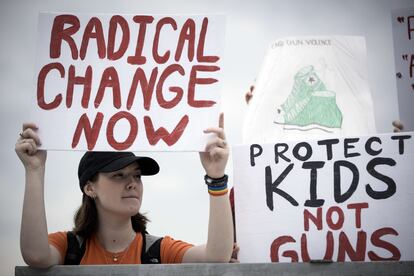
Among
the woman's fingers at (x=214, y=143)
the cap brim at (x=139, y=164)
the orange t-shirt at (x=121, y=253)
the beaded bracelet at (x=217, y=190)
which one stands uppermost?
the woman's fingers at (x=214, y=143)

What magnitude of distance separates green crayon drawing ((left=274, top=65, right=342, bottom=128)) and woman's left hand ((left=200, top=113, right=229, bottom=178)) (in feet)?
1.59

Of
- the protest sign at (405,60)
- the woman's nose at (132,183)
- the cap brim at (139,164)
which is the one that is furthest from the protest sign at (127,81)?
the protest sign at (405,60)

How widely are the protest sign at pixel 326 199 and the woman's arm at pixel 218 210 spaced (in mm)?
83

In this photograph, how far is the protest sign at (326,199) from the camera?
2.23 m

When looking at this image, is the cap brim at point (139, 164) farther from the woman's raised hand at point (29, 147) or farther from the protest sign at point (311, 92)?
the protest sign at point (311, 92)

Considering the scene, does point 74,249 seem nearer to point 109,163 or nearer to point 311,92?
point 109,163

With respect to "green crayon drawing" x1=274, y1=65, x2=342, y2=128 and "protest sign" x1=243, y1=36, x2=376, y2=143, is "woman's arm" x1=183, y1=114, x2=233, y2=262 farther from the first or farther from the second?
"green crayon drawing" x1=274, y1=65, x2=342, y2=128

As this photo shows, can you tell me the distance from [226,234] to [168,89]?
0.75m

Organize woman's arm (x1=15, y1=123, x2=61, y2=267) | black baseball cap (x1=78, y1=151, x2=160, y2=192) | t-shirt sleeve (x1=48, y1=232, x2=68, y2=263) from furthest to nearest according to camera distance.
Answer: black baseball cap (x1=78, y1=151, x2=160, y2=192) < t-shirt sleeve (x1=48, y1=232, x2=68, y2=263) < woman's arm (x1=15, y1=123, x2=61, y2=267)

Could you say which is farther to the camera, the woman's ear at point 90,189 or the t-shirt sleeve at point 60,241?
the woman's ear at point 90,189

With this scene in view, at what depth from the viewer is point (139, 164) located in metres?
2.67

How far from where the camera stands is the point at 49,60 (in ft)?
7.75

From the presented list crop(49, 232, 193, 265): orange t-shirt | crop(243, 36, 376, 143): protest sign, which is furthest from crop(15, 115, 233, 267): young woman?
crop(243, 36, 376, 143): protest sign

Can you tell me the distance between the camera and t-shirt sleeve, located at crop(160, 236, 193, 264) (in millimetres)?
2502
